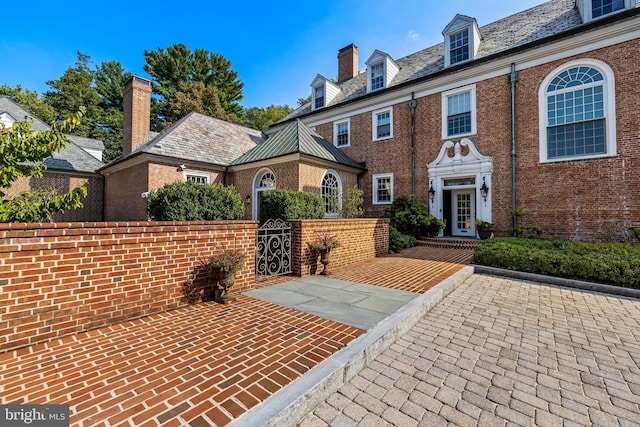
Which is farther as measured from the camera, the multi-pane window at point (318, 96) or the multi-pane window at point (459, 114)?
the multi-pane window at point (318, 96)

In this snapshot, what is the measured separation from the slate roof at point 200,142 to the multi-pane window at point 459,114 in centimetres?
1159

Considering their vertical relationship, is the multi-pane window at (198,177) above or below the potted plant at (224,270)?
above

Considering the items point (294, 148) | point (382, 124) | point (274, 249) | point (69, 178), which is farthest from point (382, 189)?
point (69, 178)

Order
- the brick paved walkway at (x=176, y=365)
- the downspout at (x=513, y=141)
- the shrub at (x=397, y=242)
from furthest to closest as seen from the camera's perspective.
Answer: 1. the downspout at (x=513, y=141)
2. the shrub at (x=397, y=242)
3. the brick paved walkway at (x=176, y=365)

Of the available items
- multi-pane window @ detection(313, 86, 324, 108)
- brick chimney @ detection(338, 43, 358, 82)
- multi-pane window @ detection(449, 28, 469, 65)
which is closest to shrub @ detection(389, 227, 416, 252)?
multi-pane window @ detection(449, 28, 469, 65)

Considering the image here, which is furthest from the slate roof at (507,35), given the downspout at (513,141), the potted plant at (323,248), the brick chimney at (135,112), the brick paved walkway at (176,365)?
the brick paved walkway at (176,365)

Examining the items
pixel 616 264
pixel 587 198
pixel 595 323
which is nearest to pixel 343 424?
pixel 595 323

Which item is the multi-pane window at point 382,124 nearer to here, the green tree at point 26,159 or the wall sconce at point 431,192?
the wall sconce at point 431,192

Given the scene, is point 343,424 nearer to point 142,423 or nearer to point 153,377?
point 142,423

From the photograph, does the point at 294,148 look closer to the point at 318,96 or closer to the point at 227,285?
the point at 318,96

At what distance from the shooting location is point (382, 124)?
613 inches

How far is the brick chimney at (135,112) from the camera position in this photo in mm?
16667

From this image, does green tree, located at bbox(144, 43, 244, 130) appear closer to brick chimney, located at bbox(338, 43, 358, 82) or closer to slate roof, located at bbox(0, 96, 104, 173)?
slate roof, located at bbox(0, 96, 104, 173)

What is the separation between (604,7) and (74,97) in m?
48.0
